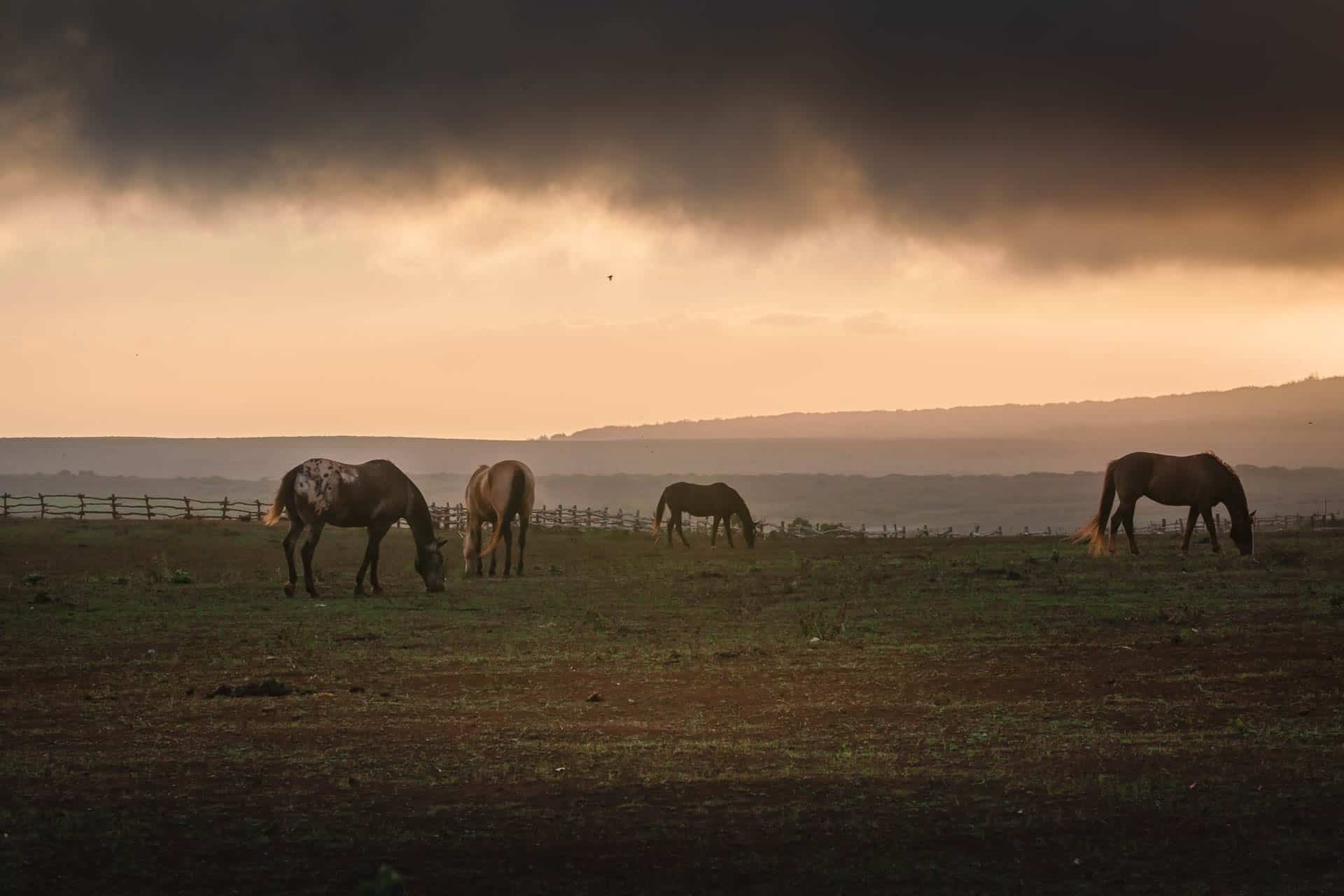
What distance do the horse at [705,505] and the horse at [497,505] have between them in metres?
15.8

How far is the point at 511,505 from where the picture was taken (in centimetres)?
3325

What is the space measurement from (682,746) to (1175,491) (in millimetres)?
28822

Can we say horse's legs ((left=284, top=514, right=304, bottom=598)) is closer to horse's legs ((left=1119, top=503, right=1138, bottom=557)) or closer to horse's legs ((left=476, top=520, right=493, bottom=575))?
horse's legs ((left=476, top=520, right=493, bottom=575))

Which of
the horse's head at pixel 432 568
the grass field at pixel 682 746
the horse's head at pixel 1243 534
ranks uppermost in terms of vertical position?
the horse's head at pixel 1243 534

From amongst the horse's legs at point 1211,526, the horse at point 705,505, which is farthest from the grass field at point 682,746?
the horse at point 705,505

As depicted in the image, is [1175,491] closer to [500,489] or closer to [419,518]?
[500,489]

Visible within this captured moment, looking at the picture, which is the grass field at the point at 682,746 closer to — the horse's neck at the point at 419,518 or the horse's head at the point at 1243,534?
the horse's neck at the point at 419,518

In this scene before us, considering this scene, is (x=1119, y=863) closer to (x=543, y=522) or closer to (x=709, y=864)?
(x=709, y=864)

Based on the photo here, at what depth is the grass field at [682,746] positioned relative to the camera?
27.5 ft

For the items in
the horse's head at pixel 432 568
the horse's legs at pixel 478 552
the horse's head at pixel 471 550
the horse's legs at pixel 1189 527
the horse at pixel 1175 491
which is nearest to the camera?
the horse's head at pixel 432 568

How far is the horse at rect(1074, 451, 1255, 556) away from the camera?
36094mm

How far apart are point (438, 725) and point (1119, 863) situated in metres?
6.43

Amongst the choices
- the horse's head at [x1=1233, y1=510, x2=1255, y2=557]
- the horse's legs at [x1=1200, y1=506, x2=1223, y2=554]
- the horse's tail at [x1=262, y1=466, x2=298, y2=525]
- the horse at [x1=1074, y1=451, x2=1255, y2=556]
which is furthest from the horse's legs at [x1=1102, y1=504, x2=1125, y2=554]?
the horse's tail at [x1=262, y1=466, x2=298, y2=525]

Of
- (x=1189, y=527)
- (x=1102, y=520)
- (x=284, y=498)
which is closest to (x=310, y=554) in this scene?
(x=284, y=498)
